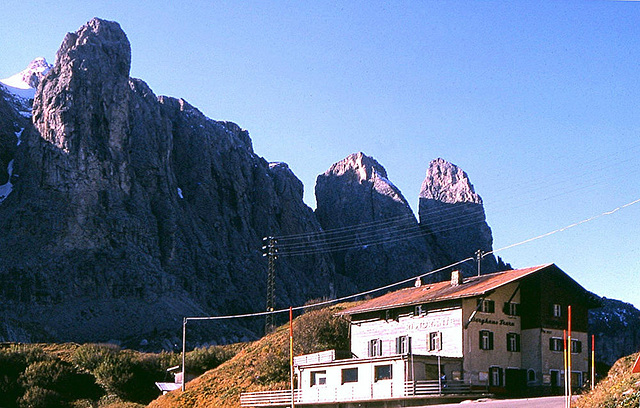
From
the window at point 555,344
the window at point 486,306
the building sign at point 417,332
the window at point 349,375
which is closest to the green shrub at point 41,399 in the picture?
the building sign at point 417,332

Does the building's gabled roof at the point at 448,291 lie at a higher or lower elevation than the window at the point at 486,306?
higher

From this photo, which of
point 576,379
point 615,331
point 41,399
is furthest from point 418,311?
point 615,331

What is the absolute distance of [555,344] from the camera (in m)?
56.0

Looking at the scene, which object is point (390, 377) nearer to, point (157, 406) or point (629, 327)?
point (157, 406)

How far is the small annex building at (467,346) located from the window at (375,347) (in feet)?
0.25

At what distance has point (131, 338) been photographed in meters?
152

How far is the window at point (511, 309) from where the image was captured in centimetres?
5566

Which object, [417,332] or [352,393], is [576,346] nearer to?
[417,332]

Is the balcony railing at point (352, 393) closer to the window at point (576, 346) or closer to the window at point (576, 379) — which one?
the window at point (576, 379)

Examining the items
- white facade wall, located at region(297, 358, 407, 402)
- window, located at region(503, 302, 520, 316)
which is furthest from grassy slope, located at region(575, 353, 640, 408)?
window, located at region(503, 302, 520, 316)

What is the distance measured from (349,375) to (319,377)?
10.2 ft

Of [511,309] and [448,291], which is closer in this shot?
[511,309]

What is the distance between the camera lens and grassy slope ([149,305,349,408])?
6444cm

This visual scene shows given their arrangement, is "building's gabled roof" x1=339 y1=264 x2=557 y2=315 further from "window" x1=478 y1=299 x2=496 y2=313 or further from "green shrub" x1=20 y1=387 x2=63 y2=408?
"green shrub" x1=20 y1=387 x2=63 y2=408
